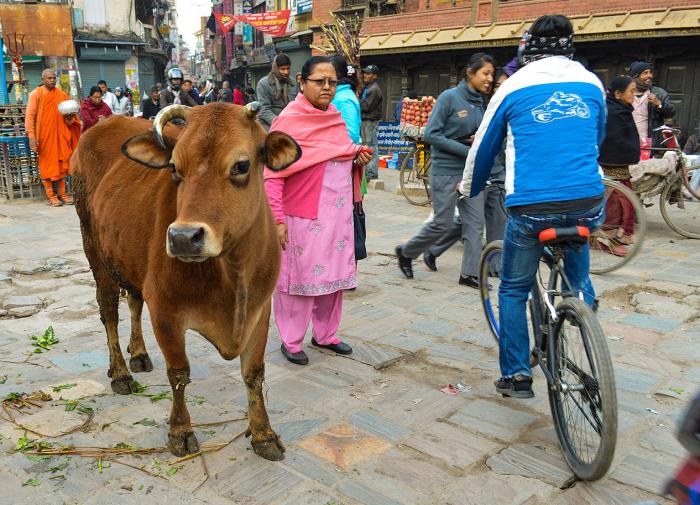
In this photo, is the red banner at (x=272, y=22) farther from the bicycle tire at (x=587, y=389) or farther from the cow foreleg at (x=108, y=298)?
the bicycle tire at (x=587, y=389)

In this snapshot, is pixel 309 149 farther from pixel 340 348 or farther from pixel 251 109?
pixel 340 348

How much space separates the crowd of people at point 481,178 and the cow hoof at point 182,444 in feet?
4.02

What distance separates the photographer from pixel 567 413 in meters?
3.13

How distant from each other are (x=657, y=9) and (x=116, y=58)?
27.6 metres

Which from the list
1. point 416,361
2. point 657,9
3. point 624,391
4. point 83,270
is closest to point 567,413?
point 624,391

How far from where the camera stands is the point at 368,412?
3613 millimetres

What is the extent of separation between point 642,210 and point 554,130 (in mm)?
3918

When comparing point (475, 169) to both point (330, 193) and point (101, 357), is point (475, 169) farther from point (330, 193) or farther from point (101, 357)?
point (101, 357)

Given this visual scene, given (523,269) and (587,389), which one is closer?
(587,389)

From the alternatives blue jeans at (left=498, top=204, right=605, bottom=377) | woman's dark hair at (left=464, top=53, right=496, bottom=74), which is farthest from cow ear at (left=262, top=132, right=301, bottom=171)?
woman's dark hair at (left=464, top=53, right=496, bottom=74)

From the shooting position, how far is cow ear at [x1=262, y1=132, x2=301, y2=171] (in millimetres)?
2910

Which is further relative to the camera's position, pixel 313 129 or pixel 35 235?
pixel 35 235

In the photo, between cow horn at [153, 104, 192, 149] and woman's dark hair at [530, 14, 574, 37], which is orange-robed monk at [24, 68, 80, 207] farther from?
woman's dark hair at [530, 14, 574, 37]

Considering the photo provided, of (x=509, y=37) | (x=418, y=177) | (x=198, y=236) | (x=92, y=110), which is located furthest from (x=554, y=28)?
(x=509, y=37)
